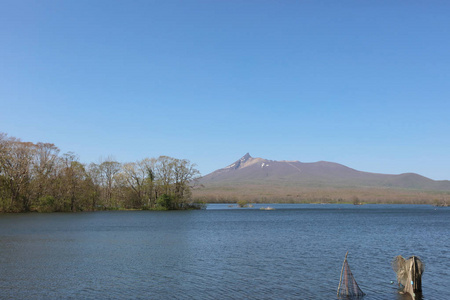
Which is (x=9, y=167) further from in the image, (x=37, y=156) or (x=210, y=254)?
(x=210, y=254)

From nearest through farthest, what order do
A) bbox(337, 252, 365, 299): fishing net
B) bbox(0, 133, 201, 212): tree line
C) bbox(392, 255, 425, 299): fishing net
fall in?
bbox(337, 252, 365, 299): fishing net, bbox(392, 255, 425, 299): fishing net, bbox(0, 133, 201, 212): tree line

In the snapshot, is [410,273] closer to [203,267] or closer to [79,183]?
[203,267]

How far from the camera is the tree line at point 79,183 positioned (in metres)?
95.2

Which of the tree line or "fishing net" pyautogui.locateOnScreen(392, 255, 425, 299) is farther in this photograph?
the tree line

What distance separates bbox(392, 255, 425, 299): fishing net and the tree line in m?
93.9

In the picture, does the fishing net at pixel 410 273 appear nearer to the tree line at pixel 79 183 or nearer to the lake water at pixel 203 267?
the lake water at pixel 203 267

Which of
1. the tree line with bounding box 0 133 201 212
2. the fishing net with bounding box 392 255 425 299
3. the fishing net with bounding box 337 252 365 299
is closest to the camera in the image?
the fishing net with bounding box 337 252 365 299

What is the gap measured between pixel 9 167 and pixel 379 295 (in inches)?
3725

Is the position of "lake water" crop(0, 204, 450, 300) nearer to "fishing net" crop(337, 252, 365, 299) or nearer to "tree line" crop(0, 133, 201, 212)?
"fishing net" crop(337, 252, 365, 299)

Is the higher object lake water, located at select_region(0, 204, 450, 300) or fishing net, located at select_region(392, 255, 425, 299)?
fishing net, located at select_region(392, 255, 425, 299)

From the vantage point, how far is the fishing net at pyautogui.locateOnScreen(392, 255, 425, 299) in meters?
21.9

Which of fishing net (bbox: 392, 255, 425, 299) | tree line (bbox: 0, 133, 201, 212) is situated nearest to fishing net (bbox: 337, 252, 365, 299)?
fishing net (bbox: 392, 255, 425, 299)

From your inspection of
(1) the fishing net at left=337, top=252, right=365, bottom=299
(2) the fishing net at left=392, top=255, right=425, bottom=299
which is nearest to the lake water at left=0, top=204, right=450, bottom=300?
(1) the fishing net at left=337, top=252, right=365, bottom=299

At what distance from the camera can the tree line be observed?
9525 centimetres
